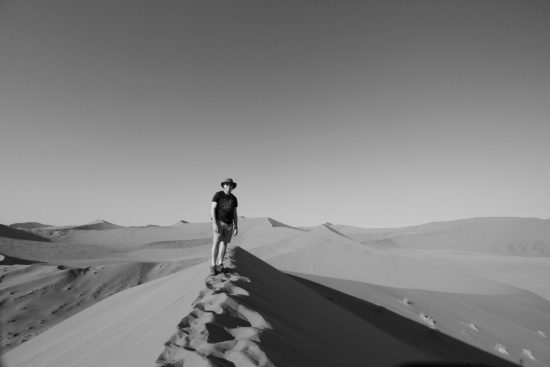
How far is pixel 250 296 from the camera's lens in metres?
3.44

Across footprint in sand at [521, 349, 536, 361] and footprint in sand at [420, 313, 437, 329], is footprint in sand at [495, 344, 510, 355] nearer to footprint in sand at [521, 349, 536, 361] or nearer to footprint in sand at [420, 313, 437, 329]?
footprint in sand at [521, 349, 536, 361]

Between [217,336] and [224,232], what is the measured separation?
2799 mm

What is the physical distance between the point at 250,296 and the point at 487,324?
10.6m

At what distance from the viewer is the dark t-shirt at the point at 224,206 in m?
4.85

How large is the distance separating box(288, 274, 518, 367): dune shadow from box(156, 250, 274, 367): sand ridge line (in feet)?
15.6

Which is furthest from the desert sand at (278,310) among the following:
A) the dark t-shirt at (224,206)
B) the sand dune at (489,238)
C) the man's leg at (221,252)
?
the sand dune at (489,238)

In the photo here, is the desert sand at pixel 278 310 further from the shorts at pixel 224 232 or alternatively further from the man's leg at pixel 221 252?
the shorts at pixel 224 232

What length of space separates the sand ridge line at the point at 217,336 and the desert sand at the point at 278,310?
0.01 m

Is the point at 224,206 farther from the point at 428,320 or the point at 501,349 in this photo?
the point at 501,349

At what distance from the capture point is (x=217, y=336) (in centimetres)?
222

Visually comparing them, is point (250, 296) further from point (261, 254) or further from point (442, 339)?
point (261, 254)

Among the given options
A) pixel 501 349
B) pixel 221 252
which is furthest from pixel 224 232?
pixel 501 349

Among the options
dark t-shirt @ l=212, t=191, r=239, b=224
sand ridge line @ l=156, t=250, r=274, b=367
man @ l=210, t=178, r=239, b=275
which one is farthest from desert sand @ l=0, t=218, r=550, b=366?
dark t-shirt @ l=212, t=191, r=239, b=224

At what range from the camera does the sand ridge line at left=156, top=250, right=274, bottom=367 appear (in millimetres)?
1837
